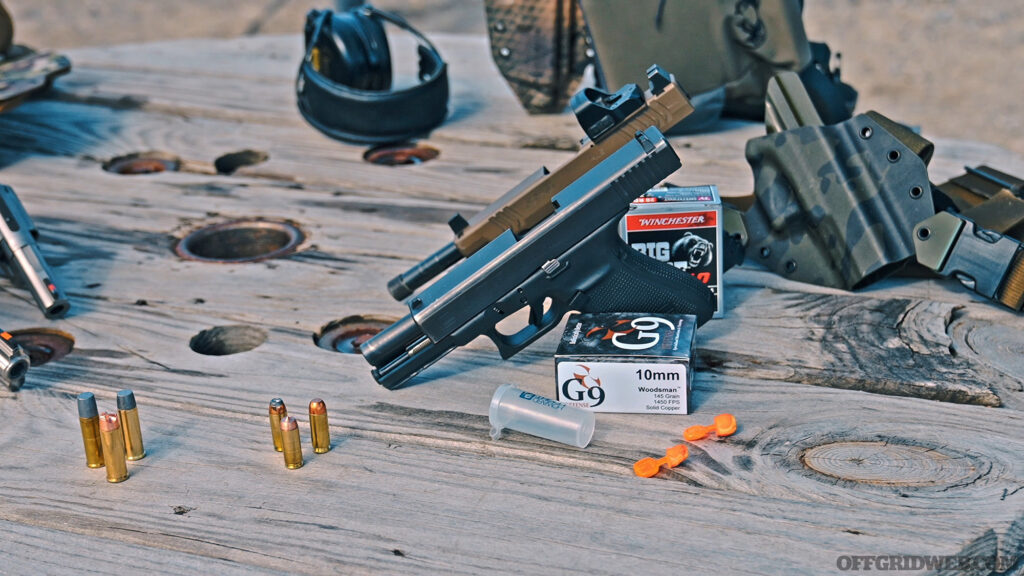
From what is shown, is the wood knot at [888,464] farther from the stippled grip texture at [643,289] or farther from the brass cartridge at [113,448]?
the brass cartridge at [113,448]

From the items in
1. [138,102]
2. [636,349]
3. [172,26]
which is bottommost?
[172,26]

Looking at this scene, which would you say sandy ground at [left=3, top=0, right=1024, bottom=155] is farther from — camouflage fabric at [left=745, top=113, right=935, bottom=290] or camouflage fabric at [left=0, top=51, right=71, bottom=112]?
camouflage fabric at [left=0, top=51, right=71, bottom=112]

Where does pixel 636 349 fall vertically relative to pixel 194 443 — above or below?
above

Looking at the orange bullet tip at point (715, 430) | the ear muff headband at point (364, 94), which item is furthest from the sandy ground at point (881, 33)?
the orange bullet tip at point (715, 430)

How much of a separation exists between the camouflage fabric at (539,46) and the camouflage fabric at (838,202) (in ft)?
2.68

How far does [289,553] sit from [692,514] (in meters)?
0.52

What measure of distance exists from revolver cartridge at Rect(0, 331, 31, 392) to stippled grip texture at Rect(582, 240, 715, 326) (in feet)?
3.01

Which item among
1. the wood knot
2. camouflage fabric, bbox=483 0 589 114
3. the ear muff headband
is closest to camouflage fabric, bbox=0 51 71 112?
the ear muff headband

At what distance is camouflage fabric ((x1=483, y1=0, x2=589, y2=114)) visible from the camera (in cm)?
285

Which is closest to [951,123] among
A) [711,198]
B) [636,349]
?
[711,198]

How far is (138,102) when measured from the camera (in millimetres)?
3137

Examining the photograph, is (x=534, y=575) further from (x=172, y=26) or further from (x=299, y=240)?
(x=172, y=26)

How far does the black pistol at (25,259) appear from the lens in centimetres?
204

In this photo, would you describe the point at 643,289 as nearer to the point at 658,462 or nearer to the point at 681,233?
the point at 681,233
